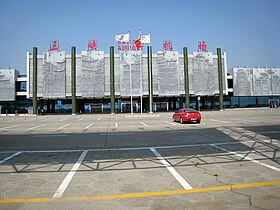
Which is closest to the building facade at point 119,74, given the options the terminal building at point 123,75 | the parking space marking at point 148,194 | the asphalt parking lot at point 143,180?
the terminal building at point 123,75

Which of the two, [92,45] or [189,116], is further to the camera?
[92,45]

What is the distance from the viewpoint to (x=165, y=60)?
155 feet

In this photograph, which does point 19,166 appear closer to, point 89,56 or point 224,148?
point 224,148

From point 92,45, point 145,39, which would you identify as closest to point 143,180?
point 145,39

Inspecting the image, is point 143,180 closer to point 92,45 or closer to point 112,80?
point 112,80

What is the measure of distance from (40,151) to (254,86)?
204 feet

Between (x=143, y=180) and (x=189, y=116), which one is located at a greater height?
(x=189, y=116)

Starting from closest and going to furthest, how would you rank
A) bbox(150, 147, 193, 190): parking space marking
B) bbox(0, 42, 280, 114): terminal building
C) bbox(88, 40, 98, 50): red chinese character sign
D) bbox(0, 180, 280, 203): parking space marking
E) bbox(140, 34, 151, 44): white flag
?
1. bbox(0, 180, 280, 203): parking space marking
2. bbox(150, 147, 193, 190): parking space marking
3. bbox(140, 34, 151, 44): white flag
4. bbox(0, 42, 280, 114): terminal building
5. bbox(88, 40, 98, 50): red chinese character sign

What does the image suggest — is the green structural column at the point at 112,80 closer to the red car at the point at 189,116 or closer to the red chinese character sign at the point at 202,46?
the red chinese character sign at the point at 202,46

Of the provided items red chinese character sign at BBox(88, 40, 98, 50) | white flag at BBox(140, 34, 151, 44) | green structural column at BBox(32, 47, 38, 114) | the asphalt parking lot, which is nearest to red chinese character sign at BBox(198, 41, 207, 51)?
white flag at BBox(140, 34, 151, 44)

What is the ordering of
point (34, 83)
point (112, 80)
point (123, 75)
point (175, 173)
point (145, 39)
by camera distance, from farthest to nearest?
point (123, 75) → point (112, 80) → point (34, 83) → point (145, 39) → point (175, 173)

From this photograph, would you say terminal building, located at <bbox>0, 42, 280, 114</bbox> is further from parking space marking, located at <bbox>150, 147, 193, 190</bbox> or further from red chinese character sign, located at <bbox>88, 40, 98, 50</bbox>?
parking space marking, located at <bbox>150, 147, 193, 190</bbox>

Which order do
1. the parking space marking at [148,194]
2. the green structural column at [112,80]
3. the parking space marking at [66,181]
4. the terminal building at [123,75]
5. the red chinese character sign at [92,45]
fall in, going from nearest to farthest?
1. the parking space marking at [148,194]
2. the parking space marking at [66,181]
3. the terminal building at [123,75]
4. the green structural column at [112,80]
5. the red chinese character sign at [92,45]

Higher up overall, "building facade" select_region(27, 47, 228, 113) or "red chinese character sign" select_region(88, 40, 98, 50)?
"red chinese character sign" select_region(88, 40, 98, 50)
